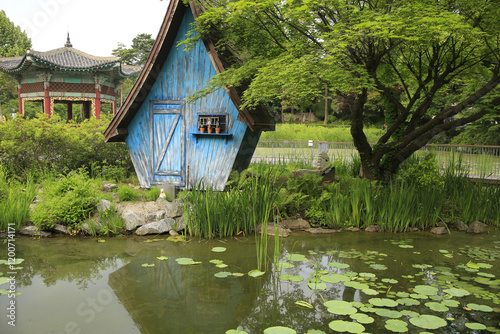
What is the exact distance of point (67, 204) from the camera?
5965 millimetres

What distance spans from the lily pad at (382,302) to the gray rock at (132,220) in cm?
391

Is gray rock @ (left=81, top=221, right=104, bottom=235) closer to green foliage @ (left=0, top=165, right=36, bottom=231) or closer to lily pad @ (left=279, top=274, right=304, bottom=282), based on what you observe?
green foliage @ (left=0, top=165, right=36, bottom=231)

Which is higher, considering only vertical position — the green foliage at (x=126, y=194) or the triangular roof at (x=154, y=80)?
the triangular roof at (x=154, y=80)

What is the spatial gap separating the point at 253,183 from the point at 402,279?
2609 mm

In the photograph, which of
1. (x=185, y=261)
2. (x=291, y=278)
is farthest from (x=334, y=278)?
(x=185, y=261)

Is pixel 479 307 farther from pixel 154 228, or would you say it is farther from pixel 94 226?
pixel 94 226

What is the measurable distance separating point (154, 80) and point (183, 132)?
3.84 ft

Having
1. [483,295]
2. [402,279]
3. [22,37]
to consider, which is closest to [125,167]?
[402,279]

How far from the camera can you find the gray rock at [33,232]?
588 centimetres

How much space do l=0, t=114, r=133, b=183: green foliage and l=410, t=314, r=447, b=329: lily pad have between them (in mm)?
6475

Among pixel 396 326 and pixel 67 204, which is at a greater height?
pixel 67 204

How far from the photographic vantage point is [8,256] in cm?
493

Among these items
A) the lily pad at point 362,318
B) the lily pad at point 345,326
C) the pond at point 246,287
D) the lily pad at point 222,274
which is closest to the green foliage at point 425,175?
the pond at point 246,287

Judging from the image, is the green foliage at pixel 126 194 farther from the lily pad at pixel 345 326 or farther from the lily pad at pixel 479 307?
the lily pad at pixel 479 307
